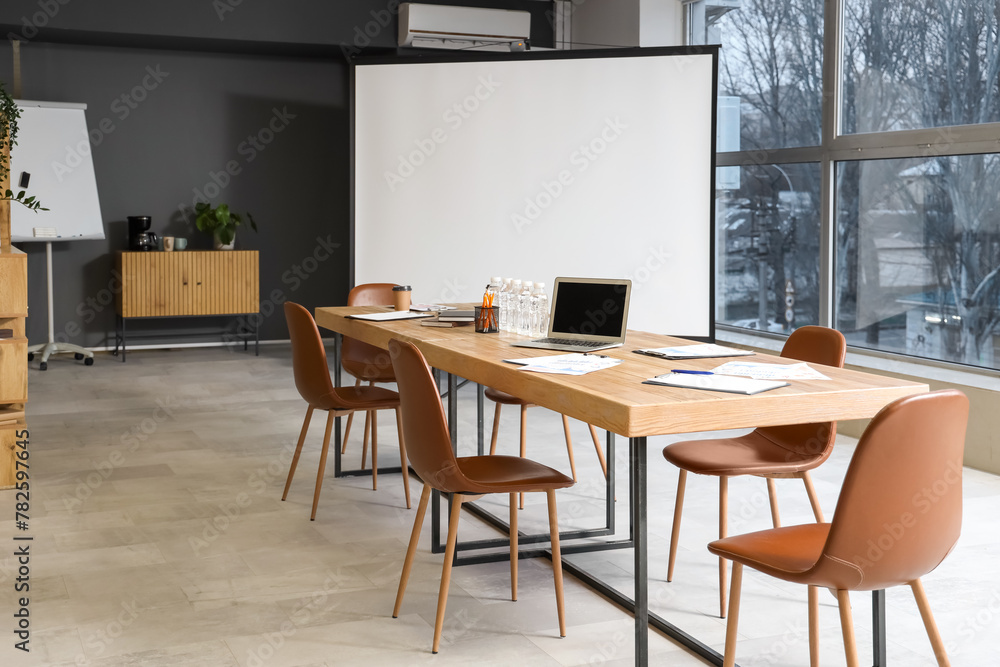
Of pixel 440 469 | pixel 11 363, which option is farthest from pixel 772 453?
pixel 11 363

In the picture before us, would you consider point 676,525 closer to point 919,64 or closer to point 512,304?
point 512,304

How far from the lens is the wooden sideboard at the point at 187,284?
Answer: 8304 mm

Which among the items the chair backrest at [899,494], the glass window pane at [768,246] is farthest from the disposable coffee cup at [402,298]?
the glass window pane at [768,246]

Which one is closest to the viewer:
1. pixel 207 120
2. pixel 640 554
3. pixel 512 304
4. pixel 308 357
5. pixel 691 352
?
pixel 640 554

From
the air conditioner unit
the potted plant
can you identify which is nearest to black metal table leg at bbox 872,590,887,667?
the air conditioner unit

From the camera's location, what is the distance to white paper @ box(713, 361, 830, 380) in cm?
253

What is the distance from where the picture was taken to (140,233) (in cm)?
843

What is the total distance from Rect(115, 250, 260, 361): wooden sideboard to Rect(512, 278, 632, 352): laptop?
5.80 m

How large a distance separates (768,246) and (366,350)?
3253 millimetres

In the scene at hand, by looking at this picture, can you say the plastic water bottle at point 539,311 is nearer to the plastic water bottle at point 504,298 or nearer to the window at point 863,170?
the plastic water bottle at point 504,298

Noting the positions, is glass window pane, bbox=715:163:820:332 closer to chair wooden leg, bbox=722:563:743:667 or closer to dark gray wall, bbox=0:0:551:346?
dark gray wall, bbox=0:0:551:346

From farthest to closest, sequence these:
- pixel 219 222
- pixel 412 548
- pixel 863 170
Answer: pixel 219 222 < pixel 863 170 < pixel 412 548

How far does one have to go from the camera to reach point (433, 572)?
332 cm

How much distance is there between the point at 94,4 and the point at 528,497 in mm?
5737
